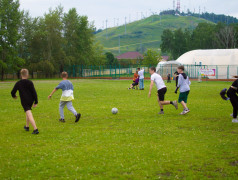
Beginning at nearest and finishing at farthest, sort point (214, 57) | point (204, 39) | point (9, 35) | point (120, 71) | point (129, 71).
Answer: point (9, 35), point (214, 57), point (129, 71), point (120, 71), point (204, 39)

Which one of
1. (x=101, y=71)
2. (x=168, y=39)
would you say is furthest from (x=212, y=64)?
(x=168, y=39)

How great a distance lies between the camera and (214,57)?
2354 inches

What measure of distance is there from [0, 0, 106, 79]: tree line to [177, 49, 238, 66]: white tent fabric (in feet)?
87.1

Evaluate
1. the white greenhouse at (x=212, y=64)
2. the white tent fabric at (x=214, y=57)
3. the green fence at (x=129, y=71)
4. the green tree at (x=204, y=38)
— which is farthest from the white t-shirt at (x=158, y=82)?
the green tree at (x=204, y=38)

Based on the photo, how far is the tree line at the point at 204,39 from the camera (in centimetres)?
9219

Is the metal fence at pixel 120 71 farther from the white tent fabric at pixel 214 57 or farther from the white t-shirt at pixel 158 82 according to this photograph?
the white t-shirt at pixel 158 82

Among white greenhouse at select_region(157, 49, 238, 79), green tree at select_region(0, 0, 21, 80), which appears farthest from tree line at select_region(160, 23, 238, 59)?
green tree at select_region(0, 0, 21, 80)

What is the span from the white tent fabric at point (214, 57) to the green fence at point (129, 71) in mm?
1708

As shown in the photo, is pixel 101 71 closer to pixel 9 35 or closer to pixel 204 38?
pixel 9 35

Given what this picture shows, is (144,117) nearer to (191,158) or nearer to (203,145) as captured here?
(203,145)

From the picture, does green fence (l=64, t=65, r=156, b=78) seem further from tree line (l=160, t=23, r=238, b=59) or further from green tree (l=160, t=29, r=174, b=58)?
green tree (l=160, t=29, r=174, b=58)

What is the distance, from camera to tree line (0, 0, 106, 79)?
5866cm

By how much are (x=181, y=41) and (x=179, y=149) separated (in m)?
105

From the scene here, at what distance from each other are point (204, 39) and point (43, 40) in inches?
2187
